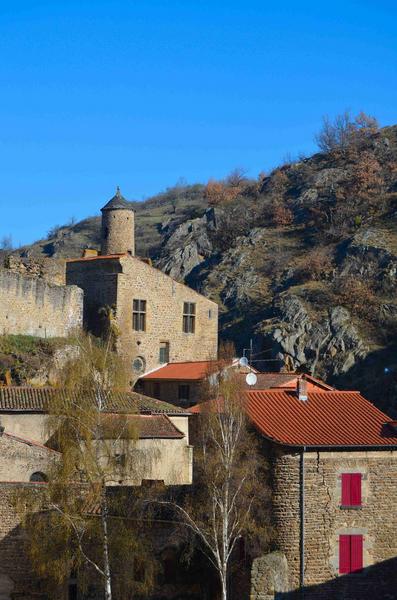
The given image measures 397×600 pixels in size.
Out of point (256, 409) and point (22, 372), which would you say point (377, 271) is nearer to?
point (22, 372)

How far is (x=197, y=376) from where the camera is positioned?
1864 inches

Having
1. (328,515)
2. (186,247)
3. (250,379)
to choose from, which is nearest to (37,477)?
(328,515)

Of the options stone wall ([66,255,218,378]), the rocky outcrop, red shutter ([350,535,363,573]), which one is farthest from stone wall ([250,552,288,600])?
the rocky outcrop

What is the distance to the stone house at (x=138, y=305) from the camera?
51.6 m

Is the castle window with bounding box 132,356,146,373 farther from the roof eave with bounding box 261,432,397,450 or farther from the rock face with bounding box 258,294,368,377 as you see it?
the roof eave with bounding box 261,432,397,450

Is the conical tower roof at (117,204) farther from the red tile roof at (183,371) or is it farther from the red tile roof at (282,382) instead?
the red tile roof at (282,382)

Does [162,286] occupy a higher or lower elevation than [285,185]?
lower

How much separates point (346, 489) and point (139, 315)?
75.6ft

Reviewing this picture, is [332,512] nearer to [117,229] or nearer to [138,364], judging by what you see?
[138,364]

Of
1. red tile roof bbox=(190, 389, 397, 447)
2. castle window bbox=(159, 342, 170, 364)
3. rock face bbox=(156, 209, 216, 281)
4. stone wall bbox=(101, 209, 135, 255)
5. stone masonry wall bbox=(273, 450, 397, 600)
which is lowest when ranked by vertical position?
stone masonry wall bbox=(273, 450, 397, 600)

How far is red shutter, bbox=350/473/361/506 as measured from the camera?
31219 millimetres

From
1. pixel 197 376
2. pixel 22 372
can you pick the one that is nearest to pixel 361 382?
pixel 197 376

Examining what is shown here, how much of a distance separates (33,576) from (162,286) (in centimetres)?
2477

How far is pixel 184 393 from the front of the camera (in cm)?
4838
